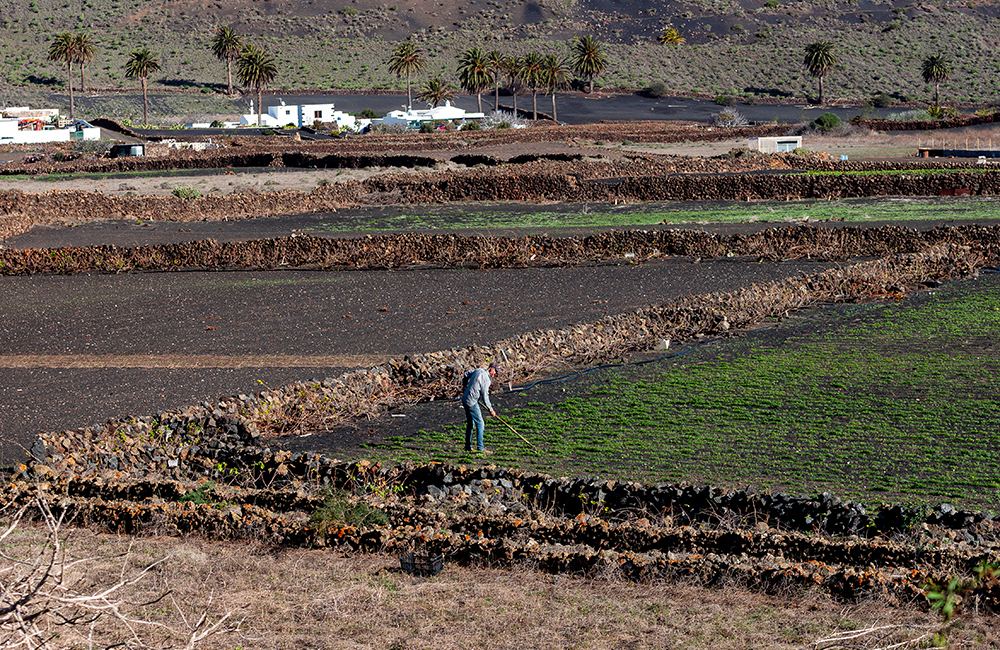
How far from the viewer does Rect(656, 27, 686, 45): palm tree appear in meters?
169

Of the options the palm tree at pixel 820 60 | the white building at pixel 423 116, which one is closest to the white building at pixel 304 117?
the white building at pixel 423 116

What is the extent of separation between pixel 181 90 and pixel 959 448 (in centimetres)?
14256

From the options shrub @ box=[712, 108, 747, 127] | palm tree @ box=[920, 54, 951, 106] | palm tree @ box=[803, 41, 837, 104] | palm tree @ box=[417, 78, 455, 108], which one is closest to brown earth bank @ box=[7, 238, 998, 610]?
shrub @ box=[712, 108, 747, 127]

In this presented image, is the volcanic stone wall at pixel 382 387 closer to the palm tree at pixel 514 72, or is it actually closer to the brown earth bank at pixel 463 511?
the brown earth bank at pixel 463 511

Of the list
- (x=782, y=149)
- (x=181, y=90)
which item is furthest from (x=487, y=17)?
(x=782, y=149)

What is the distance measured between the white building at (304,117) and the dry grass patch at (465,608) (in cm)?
10656

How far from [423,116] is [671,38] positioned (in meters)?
64.7

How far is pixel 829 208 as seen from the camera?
159 ft

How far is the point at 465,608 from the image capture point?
1031 centimetres

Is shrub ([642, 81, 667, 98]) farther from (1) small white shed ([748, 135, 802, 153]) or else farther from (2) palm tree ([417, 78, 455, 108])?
(1) small white shed ([748, 135, 802, 153])

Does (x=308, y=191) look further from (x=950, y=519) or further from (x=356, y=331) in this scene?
(x=950, y=519)

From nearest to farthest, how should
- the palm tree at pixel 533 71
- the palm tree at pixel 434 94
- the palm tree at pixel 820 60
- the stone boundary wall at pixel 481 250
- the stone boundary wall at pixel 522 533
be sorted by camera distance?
the stone boundary wall at pixel 522 533
the stone boundary wall at pixel 481 250
the palm tree at pixel 533 71
the palm tree at pixel 820 60
the palm tree at pixel 434 94

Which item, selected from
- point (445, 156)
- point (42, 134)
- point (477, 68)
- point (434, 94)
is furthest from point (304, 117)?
point (445, 156)

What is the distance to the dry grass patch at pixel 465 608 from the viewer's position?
9.52 metres
